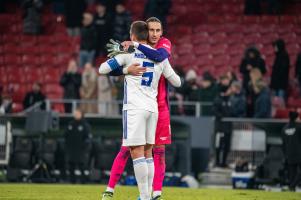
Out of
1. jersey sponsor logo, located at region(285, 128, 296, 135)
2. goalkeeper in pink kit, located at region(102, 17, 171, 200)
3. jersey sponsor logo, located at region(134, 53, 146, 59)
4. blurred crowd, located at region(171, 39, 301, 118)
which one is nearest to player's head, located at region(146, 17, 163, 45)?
goalkeeper in pink kit, located at region(102, 17, 171, 200)

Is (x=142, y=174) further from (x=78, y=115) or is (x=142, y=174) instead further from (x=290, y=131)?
(x=78, y=115)

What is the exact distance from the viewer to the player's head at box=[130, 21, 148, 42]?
12555 millimetres

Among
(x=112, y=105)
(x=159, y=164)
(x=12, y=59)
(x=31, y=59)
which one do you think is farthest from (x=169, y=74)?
(x=12, y=59)

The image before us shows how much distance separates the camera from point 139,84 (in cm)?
1264

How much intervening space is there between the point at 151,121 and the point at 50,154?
515 inches

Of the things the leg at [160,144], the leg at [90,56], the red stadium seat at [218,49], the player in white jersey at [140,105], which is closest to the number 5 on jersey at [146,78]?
the player in white jersey at [140,105]

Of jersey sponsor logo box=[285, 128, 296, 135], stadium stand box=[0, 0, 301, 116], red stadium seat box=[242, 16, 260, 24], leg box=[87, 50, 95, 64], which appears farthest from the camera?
red stadium seat box=[242, 16, 260, 24]

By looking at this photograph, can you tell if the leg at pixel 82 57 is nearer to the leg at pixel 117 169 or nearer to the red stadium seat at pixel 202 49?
the red stadium seat at pixel 202 49

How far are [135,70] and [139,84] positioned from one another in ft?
0.62

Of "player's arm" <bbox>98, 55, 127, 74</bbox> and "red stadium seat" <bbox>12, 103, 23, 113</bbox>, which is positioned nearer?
"player's arm" <bbox>98, 55, 127, 74</bbox>

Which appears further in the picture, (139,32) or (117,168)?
(117,168)

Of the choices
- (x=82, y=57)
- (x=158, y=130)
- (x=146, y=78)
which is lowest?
(x=158, y=130)

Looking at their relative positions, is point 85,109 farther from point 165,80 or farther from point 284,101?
point 165,80

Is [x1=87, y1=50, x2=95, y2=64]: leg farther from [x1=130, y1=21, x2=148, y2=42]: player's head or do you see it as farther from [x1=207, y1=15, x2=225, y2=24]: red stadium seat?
[x1=130, y1=21, x2=148, y2=42]: player's head
